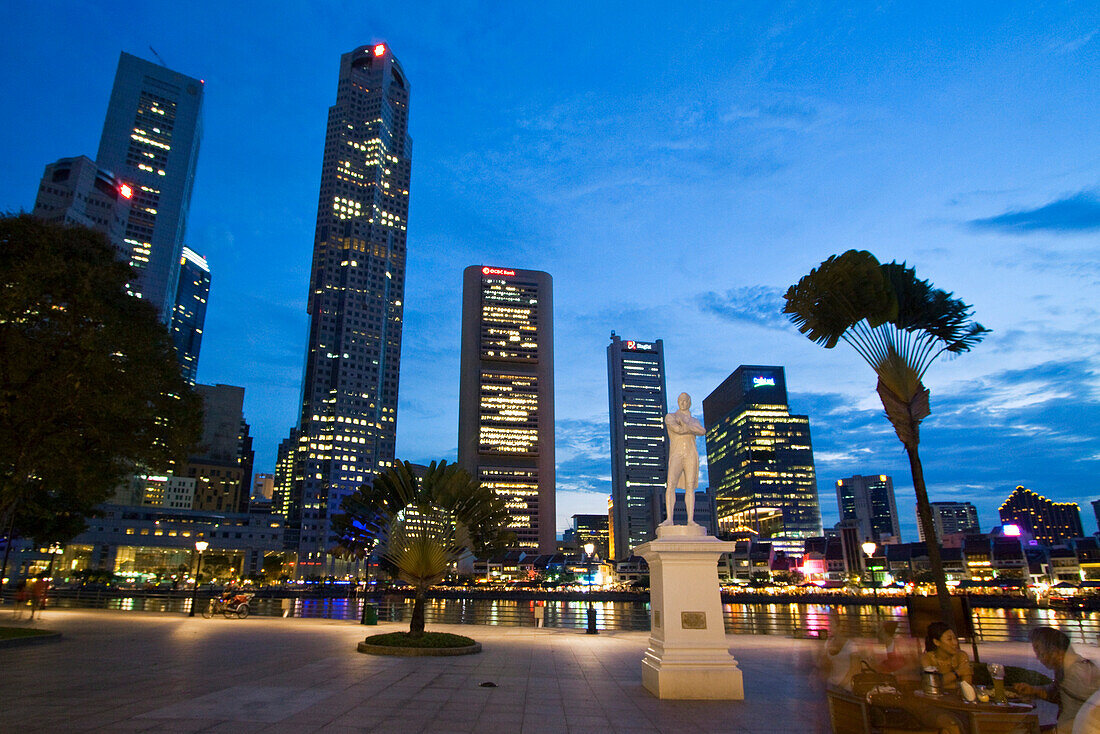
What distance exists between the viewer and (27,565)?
326ft

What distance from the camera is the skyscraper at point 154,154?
575ft

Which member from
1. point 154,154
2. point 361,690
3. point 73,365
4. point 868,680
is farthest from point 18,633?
point 154,154

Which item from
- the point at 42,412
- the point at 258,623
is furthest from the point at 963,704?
the point at 258,623

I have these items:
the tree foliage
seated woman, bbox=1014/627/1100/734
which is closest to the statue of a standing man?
seated woman, bbox=1014/627/1100/734

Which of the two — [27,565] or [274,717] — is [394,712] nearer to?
[274,717]

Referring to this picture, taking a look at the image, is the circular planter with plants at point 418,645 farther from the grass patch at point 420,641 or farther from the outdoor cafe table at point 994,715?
the outdoor cafe table at point 994,715

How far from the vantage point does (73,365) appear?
16.9 m

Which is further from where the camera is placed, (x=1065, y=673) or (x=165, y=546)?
(x=165, y=546)

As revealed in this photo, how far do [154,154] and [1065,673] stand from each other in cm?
23212

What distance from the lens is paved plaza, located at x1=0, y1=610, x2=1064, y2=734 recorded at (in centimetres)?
798

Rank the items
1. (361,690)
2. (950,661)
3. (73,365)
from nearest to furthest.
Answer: (950,661) → (361,690) → (73,365)

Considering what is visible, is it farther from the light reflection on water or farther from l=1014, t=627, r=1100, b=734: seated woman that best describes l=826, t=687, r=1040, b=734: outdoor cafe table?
the light reflection on water

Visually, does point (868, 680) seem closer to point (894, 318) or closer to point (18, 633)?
point (894, 318)

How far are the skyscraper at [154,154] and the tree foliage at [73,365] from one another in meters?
177
